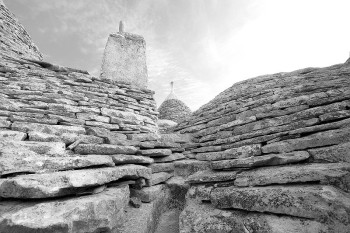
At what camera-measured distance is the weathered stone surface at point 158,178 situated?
2368mm

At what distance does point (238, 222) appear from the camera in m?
1.53

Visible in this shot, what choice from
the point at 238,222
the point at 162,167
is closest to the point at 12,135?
the point at 162,167

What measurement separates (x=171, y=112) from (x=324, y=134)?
515 inches

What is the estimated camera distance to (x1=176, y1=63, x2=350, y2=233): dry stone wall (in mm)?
1334

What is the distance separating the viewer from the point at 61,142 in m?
2.11

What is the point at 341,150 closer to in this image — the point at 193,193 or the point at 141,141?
the point at 193,193

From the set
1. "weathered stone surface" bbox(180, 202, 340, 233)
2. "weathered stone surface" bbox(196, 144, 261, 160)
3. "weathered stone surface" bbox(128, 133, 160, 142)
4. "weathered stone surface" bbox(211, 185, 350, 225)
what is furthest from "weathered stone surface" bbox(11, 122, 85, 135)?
"weathered stone surface" bbox(211, 185, 350, 225)

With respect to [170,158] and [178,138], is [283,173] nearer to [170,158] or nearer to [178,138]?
[170,158]

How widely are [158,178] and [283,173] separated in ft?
4.99

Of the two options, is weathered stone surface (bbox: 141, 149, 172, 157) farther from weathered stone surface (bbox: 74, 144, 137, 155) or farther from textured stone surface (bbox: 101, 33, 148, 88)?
textured stone surface (bbox: 101, 33, 148, 88)

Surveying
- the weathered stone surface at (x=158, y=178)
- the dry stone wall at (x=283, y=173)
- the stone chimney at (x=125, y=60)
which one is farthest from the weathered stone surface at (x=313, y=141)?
the stone chimney at (x=125, y=60)

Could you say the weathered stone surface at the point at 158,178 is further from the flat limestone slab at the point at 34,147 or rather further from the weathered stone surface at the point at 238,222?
the flat limestone slab at the point at 34,147

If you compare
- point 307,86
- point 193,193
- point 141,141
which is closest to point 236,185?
point 193,193

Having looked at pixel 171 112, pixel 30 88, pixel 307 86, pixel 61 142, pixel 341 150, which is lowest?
pixel 341 150
